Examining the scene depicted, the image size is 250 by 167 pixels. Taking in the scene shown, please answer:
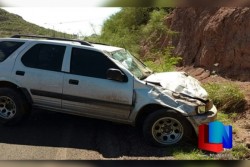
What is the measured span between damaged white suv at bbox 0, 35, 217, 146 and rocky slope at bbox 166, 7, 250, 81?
161 inches

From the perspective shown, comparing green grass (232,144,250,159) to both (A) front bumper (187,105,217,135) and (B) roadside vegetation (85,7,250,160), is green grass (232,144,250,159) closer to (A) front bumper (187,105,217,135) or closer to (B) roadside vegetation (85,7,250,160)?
(B) roadside vegetation (85,7,250,160)

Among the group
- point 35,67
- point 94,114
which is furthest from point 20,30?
point 94,114

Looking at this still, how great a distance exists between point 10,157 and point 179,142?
2.47 metres

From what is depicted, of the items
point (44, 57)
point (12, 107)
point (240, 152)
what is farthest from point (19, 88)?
point (240, 152)

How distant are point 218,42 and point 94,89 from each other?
22.1ft

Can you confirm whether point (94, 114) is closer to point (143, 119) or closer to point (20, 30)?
point (143, 119)

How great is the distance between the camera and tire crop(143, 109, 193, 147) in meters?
5.30

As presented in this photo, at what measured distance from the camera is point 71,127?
6.33 m

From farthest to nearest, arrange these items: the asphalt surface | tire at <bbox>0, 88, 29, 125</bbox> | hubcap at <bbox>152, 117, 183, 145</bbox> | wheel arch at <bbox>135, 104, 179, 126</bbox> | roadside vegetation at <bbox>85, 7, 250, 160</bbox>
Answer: tire at <bbox>0, 88, 29, 125</bbox>, wheel arch at <bbox>135, 104, 179, 126</bbox>, hubcap at <bbox>152, 117, 183, 145</bbox>, roadside vegetation at <bbox>85, 7, 250, 160</bbox>, the asphalt surface

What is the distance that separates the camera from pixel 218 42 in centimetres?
1128

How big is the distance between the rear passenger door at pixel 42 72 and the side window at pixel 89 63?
9.5 inches

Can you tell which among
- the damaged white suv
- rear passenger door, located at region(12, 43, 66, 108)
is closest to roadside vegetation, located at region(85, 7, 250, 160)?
the damaged white suv

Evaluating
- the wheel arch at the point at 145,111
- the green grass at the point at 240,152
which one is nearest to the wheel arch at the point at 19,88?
the wheel arch at the point at 145,111

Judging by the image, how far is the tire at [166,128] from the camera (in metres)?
5.30
